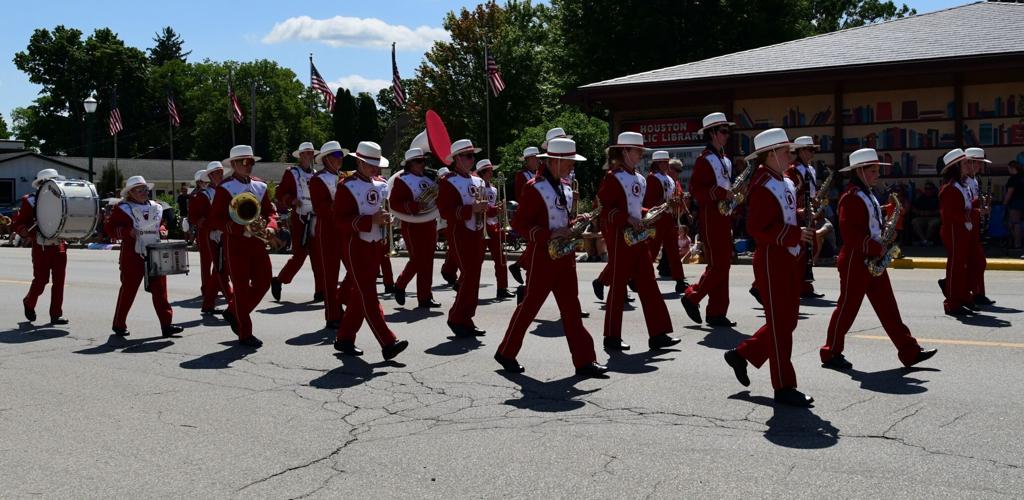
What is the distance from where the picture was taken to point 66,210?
11773mm

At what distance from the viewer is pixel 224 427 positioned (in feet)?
22.8

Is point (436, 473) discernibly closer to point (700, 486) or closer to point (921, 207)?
point (700, 486)

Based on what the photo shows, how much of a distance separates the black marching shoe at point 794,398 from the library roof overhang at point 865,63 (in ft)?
48.3

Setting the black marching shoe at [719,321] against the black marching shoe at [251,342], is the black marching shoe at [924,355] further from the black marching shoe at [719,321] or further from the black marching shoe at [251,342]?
the black marching shoe at [251,342]

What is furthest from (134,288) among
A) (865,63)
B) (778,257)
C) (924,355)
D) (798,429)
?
(865,63)

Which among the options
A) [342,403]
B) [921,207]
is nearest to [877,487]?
[342,403]

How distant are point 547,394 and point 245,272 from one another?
12.6 ft

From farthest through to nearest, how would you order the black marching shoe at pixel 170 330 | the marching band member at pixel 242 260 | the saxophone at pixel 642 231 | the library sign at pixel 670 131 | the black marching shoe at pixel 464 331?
the library sign at pixel 670 131 < the black marching shoe at pixel 170 330 < the black marching shoe at pixel 464 331 < the marching band member at pixel 242 260 < the saxophone at pixel 642 231

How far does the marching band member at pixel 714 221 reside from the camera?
1030 centimetres

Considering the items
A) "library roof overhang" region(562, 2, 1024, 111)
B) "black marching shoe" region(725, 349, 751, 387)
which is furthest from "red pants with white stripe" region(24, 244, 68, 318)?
"library roof overhang" region(562, 2, 1024, 111)

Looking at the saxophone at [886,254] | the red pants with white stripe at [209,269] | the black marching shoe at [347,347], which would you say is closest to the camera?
the saxophone at [886,254]

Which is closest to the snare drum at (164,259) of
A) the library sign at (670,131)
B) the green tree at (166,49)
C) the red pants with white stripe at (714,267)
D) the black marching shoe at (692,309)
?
the black marching shoe at (692,309)

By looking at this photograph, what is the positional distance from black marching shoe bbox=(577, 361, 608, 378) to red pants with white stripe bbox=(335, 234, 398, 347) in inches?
68.3

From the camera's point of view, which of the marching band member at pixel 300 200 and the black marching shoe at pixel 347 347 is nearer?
the black marching shoe at pixel 347 347
